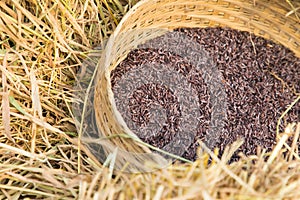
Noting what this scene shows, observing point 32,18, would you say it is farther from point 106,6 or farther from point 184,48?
point 184,48

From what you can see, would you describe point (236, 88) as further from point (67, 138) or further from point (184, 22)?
point (67, 138)

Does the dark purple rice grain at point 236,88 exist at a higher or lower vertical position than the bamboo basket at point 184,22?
lower

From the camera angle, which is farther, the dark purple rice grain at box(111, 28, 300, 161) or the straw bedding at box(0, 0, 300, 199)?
the dark purple rice grain at box(111, 28, 300, 161)

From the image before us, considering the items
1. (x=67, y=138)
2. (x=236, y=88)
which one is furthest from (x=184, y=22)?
(x=67, y=138)

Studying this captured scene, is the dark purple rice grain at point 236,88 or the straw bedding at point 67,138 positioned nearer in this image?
the straw bedding at point 67,138
